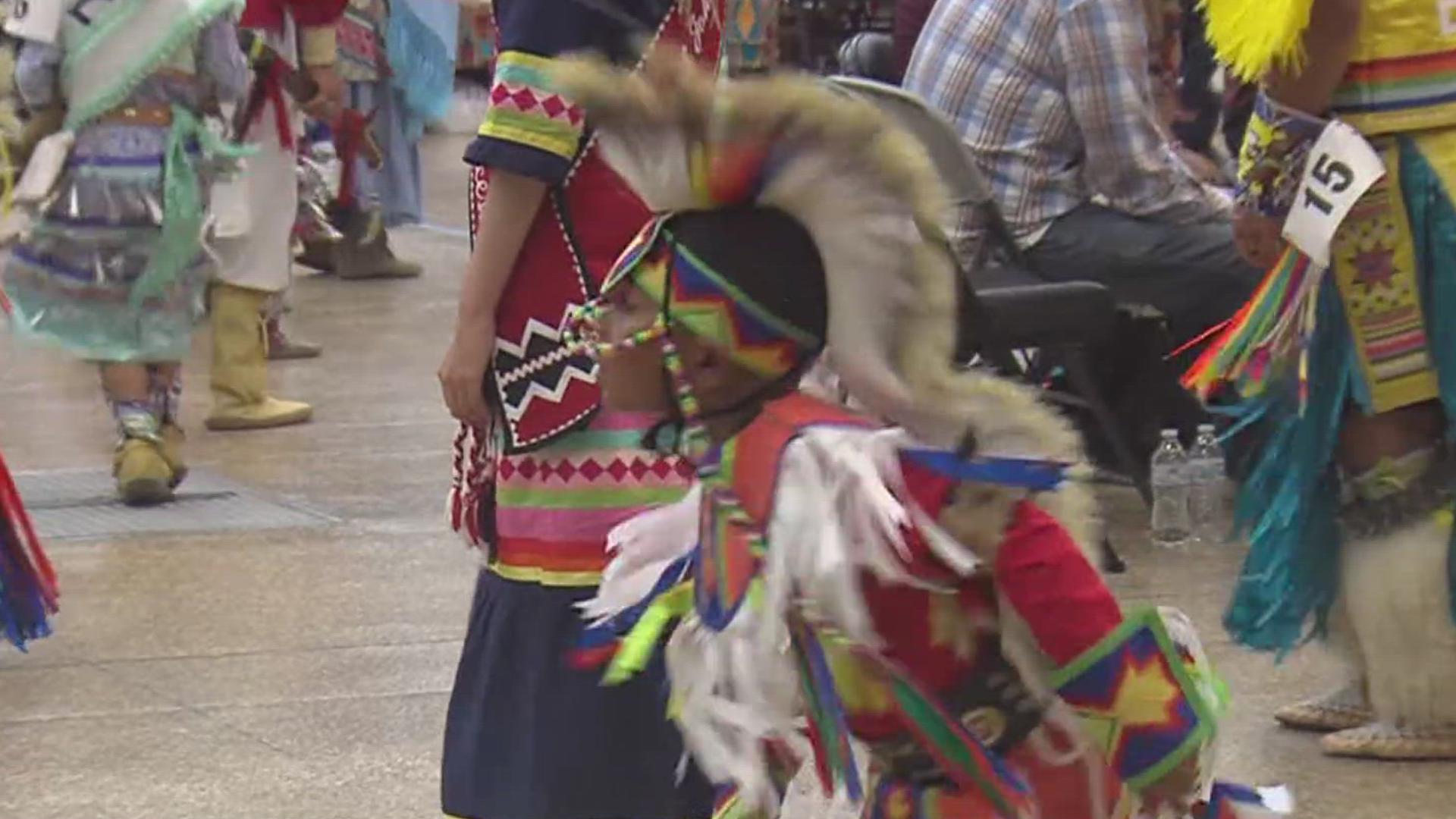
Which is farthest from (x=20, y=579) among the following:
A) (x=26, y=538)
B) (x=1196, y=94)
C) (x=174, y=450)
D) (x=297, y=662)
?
(x=1196, y=94)

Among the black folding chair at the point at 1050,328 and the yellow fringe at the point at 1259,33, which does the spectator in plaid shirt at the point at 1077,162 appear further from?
the yellow fringe at the point at 1259,33

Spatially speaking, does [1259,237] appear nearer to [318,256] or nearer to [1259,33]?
[1259,33]

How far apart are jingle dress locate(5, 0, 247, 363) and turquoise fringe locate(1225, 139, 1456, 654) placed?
3.06 m

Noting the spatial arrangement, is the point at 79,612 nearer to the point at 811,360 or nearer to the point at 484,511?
the point at 484,511

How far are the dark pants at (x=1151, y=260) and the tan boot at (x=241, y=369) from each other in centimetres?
273

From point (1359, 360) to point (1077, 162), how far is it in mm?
2065

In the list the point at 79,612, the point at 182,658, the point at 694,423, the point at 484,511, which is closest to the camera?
the point at 694,423

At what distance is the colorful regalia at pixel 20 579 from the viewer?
5.07 m

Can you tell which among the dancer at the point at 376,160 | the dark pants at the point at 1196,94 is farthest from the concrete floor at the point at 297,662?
the dark pants at the point at 1196,94

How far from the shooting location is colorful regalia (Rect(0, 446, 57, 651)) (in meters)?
5.07

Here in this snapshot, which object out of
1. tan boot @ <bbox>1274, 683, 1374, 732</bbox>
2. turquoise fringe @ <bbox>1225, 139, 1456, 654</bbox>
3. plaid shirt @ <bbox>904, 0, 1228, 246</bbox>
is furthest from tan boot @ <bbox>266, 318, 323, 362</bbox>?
tan boot @ <bbox>1274, 683, 1374, 732</bbox>

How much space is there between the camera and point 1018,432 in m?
2.54

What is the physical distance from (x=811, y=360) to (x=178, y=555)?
3.95 m

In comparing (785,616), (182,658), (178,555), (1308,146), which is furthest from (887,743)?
(178,555)
